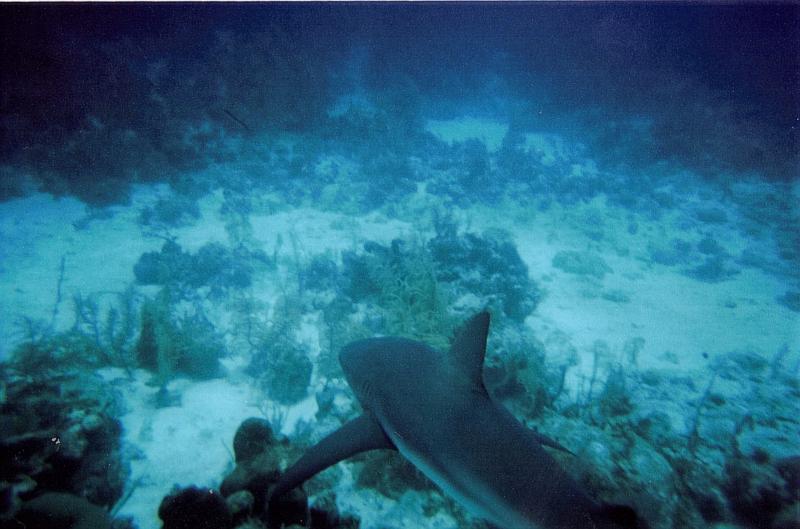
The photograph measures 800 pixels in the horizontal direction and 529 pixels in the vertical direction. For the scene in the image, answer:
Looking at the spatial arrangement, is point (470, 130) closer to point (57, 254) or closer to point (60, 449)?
point (57, 254)

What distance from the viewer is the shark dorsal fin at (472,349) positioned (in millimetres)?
2437

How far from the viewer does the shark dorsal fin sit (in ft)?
8.00

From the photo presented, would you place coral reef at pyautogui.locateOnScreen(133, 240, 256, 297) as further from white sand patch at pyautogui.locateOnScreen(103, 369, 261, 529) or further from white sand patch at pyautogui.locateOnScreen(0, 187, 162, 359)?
white sand patch at pyautogui.locateOnScreen(103, 369, 261, 529)

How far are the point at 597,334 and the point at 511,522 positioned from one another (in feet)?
20.9

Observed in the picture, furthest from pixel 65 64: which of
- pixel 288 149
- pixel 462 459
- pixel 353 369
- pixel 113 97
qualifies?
pixel 462 459

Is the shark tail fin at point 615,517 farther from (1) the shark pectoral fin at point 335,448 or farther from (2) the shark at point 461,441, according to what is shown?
(1) the shark pectoral fin at point 335,448

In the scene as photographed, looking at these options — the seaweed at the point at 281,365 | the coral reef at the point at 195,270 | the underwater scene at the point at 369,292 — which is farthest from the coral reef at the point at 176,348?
the coral reef at the point at 195,270

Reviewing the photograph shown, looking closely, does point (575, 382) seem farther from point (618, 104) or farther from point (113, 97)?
point (618, 104)

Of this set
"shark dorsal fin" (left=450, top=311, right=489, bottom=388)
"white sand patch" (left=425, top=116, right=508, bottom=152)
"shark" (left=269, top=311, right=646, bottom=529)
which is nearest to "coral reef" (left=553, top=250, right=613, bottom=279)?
"shark" (left=269, top=311, right=646, bottom=529)

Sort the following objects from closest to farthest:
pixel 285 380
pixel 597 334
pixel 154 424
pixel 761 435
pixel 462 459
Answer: pixel 462 459, pixel 154 424, pixel 761 435, pixel 285 380, pixel 597 334

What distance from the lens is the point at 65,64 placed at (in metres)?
15.1

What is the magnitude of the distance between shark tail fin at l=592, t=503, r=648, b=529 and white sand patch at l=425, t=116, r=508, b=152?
18.9 meters

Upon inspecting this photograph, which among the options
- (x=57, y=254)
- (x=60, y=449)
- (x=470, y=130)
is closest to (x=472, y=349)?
(x=60, y=449)

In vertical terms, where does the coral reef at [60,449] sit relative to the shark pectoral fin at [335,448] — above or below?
below
